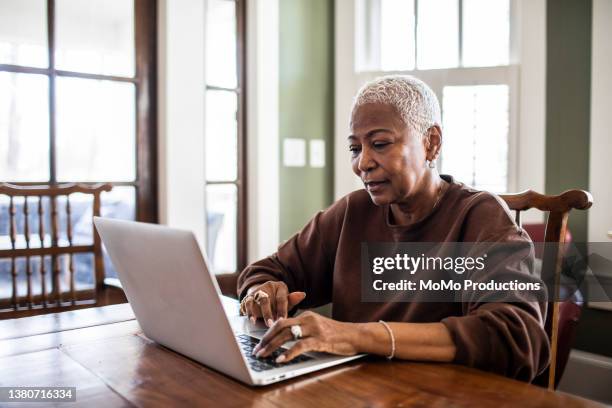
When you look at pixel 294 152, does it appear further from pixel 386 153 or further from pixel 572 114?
pixel 386 153

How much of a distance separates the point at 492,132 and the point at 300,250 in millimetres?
1679

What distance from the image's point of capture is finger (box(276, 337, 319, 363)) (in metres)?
0.85

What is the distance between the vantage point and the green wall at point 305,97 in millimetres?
2916

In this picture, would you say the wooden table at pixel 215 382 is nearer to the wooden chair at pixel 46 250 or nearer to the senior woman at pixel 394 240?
the senior woman at pixel 394 240

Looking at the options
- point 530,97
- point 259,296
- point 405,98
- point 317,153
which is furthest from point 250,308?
point 530,97

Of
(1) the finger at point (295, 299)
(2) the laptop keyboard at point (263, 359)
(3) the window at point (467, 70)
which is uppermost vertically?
(3) the window at point (467, 70)

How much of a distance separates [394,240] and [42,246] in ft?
4.05

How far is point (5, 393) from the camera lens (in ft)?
2.56

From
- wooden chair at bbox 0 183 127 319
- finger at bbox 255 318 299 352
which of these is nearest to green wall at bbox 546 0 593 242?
wooden chair at bbox 0 183 127 319

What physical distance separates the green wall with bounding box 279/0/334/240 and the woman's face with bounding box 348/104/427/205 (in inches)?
65.3

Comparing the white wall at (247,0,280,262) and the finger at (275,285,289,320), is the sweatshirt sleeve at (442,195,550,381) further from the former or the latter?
A: the white wall at (247,0,280,262)

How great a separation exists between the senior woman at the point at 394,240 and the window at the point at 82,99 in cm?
123

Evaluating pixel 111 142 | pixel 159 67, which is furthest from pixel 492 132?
pixel 111 142

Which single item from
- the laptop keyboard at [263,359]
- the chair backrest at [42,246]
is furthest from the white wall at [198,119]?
the laptop keyboard at [263,359]
